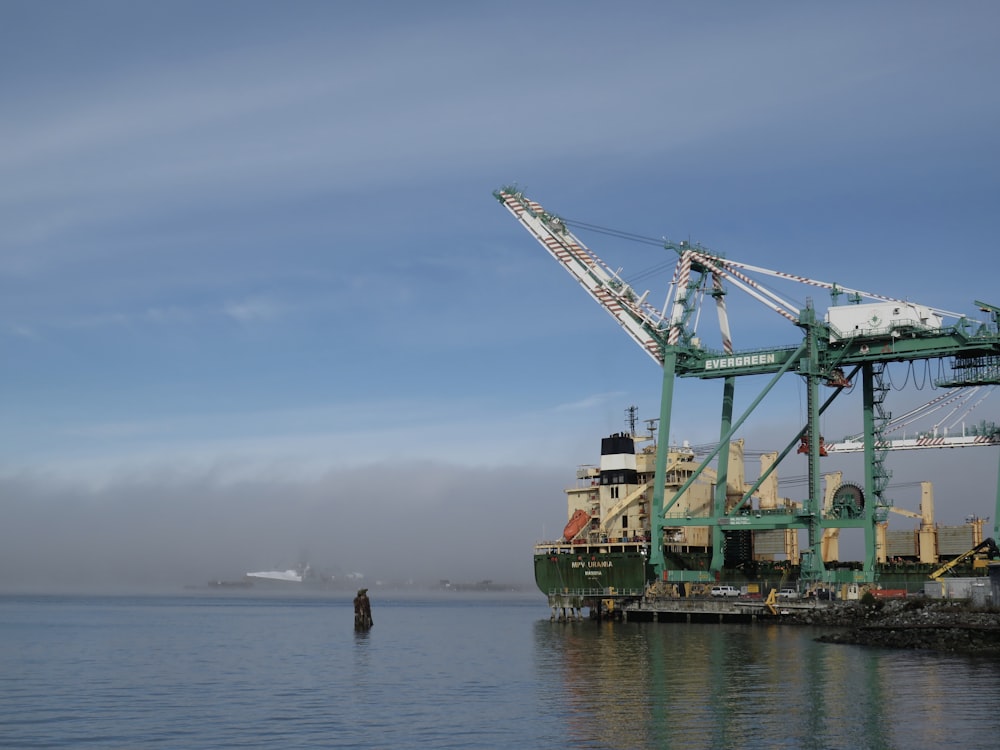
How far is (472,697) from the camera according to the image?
→ 3459 cm

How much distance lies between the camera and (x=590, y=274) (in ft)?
235

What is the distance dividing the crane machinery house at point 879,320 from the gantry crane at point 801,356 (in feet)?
0.18

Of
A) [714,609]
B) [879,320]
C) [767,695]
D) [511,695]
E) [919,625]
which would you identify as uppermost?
[879,320]

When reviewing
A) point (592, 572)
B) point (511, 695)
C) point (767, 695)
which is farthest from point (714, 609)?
point (767, 695)

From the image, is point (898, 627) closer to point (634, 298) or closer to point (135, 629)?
point (634, 298)

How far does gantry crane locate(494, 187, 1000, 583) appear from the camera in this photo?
60.7 meters

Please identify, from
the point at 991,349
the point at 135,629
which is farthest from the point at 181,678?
the point at 991,349

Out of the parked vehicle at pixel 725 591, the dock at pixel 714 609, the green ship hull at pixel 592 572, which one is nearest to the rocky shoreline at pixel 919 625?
the dock at pixel 714 609

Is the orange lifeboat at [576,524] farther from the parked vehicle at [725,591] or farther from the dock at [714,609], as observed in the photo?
the parked vehicle at [725,591]

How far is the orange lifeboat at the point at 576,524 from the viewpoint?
78.9 m

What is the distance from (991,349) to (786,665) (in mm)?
27290

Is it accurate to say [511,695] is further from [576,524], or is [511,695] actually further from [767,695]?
[576,524]

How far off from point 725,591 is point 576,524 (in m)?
14.4

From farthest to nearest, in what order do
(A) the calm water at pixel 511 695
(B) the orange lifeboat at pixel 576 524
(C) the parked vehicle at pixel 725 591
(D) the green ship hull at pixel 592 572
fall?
(B) the orange lifeboat at pixel 576 524 → (D) the green ship hull at pixel 592 572 → (C) the parked vehicle at pixel 725 591 → (A) the calm water at pixel 511 695
